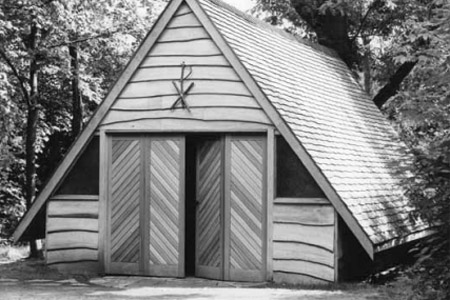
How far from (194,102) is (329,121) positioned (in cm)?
272

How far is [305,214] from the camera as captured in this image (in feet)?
36.2

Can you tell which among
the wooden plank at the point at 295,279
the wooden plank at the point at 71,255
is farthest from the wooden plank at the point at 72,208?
the wooden plank at the point at 295,279

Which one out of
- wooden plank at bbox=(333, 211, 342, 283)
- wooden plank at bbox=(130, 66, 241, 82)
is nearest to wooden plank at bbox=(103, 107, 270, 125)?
wooden plank at bbox=(130, 66, 241, 82)

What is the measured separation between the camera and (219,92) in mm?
11516

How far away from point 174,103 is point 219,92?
74 cm

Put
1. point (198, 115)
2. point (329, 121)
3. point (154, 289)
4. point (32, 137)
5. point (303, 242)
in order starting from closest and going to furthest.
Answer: point (154, 289)
point (303, 242)
point (198, 115)
point (329, 121)
point (32, 137)

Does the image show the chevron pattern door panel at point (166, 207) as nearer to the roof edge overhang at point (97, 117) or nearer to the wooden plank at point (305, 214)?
the roof edge overhang at point (97, 117)

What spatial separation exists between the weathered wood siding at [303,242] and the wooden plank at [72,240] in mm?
2958

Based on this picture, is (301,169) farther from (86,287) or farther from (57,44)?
(57,44)

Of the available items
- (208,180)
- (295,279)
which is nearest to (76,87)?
(208,180)

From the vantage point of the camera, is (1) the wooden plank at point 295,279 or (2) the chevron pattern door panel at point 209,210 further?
(2) the chevron pattern door panel at point 209,210

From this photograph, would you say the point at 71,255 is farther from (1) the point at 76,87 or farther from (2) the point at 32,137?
(1) the point at 76,87

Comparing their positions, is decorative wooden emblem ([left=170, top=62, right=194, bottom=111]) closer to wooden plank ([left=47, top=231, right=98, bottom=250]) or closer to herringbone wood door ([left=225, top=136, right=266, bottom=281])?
herringbone wood door ([left=225, top=136, right=266, bottom=281])

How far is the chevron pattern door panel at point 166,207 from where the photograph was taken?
11617mm
